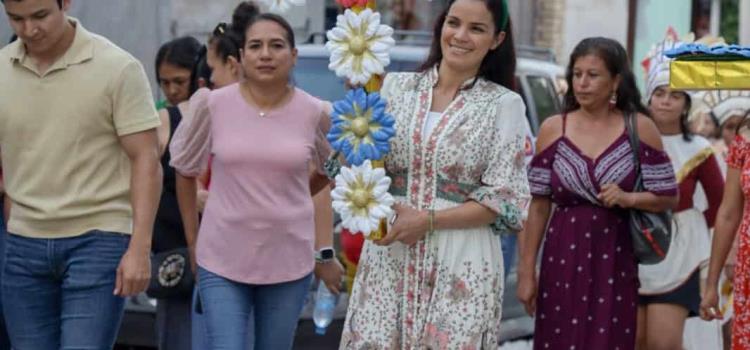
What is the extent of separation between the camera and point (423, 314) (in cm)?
655

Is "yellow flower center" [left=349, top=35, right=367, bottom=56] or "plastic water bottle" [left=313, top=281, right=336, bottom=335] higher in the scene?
"yellow flower center" [left=349, top=35, right=367, bottom=56]

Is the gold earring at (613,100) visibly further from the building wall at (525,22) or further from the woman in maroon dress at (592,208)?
the building wall at (525,22)

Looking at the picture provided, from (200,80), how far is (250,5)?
2.07 ft

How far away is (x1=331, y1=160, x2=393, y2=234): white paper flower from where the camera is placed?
6375 millimetres

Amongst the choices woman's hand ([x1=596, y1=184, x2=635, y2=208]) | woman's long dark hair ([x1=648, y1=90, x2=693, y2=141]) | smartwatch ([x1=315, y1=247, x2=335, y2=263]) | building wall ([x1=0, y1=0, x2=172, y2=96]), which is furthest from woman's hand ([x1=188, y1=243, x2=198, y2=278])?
woman's long dark hair ([x1=648, y1=90, x2=693, y2=141])

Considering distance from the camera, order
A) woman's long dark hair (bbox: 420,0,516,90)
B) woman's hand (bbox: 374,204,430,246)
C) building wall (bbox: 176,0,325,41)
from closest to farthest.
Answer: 1. woman's hand (bbox: 374,204,430,246)
2. woman's long dark hair (bbox: 420,0,516,90)
3. building wall (bbox: 176,0,325,41)

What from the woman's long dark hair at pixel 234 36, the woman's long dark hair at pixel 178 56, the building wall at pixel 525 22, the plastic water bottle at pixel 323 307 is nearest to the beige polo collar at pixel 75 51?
the woman's long dark hair at pixel 234 36

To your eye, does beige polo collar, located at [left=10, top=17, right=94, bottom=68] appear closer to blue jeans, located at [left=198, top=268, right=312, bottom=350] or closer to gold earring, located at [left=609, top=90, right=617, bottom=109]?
blue jeans, located at [left=198, top=268, right=312, bottom=350]

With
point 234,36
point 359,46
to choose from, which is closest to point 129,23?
point 234,36

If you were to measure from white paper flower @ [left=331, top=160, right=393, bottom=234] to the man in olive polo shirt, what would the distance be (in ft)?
2.36

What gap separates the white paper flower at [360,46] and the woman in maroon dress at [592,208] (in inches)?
67.5

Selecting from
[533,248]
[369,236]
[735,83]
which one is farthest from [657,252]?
[369,236]

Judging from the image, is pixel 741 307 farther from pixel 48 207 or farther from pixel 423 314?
pixel 48 207

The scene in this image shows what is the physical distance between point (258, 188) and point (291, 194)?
0.15m
